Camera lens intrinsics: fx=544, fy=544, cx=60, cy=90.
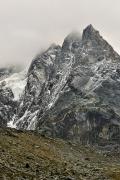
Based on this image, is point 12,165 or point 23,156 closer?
point 12,165

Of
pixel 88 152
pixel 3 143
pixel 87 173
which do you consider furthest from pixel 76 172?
pixel 88 152

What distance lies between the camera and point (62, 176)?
68.9 m

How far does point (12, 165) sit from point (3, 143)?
16719 millimetres

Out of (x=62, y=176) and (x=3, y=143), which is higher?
(x=3, y=143)

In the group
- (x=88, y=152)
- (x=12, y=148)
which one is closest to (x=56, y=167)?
(x=12, y=148)

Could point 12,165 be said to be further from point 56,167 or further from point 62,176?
point 56,167

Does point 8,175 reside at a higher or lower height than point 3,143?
lower

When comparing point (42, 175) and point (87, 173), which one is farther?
point (87, 173)

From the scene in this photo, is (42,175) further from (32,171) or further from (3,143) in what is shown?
(3,143)

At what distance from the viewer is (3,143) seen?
277 feet

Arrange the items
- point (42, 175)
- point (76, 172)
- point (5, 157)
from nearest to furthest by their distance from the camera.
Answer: point (42, 175) < point (5, 157) < point (76, 172)

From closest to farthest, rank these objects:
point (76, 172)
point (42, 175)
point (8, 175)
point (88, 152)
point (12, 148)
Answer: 1. point (8, 175)
2. point (42, 175)
3. point (76, 172)
4. point (12, 148)
5. point (88, 152)

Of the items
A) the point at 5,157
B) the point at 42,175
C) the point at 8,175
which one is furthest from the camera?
the point at 5,157

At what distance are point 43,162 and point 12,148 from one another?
5.69m
